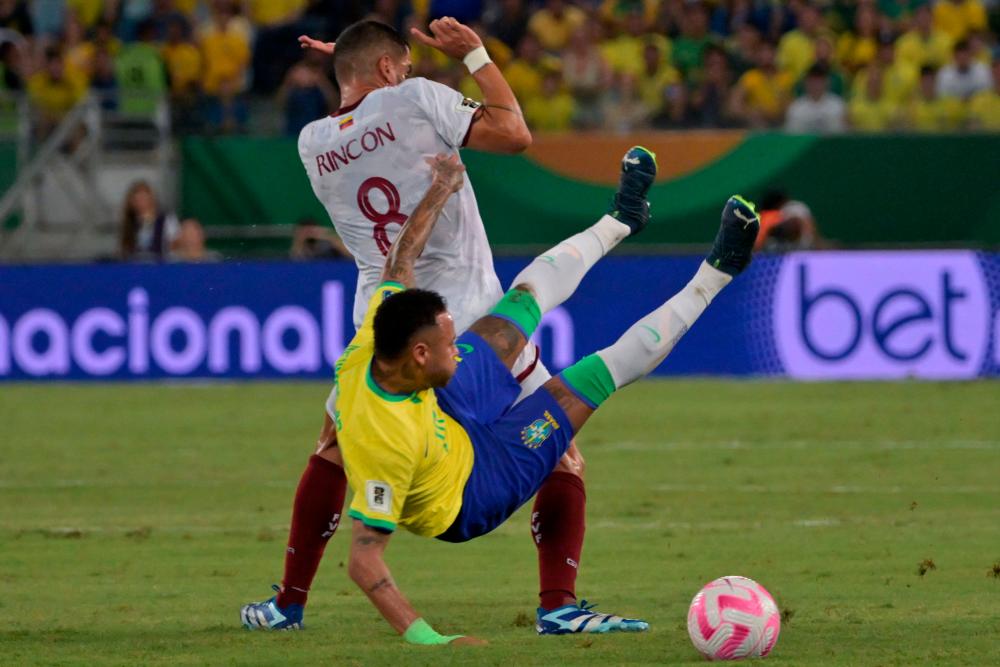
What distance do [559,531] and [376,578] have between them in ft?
3.79

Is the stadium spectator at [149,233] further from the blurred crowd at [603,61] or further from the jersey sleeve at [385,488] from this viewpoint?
the jersey sleeve at [385,488]

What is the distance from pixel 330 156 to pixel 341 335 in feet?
34.8

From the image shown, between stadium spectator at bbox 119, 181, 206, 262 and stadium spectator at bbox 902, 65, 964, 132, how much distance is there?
7.89 metres

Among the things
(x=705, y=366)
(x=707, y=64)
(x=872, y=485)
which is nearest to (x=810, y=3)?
(x=707, y=64)

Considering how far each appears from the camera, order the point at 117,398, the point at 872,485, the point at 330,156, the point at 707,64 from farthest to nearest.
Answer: the point at 707,64
the point at 117,398
the point at 872,485
the point at 330,156

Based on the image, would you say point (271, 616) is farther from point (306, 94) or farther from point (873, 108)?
point (873, 108)

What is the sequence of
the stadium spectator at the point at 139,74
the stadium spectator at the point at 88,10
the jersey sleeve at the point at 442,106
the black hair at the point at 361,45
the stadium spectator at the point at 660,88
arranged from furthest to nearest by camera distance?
the stadium spectator at the point at 88,10, the stadium spectator at the point at 139,74, the stadium spectator at the point at 660,88, the black hair at the point at 361,45, the jersey sleeve at the point at 442,106

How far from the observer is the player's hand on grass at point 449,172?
7121mm

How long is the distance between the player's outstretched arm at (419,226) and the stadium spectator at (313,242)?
1219 cm

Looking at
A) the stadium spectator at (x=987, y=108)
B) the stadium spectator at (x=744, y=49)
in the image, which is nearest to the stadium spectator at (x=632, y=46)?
the stadium spectator at (x=744, y=49)

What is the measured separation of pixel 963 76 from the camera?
20281 millimetres

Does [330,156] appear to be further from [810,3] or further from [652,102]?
[810,3]

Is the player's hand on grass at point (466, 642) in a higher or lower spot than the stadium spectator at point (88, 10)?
lower

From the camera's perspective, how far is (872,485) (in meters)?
11.6
